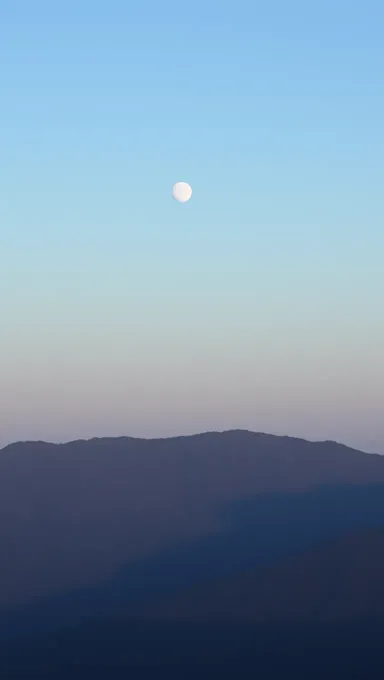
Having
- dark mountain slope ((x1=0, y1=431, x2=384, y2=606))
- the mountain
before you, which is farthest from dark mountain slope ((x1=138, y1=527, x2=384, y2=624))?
dark mountain slope ((x1=0, y1=431, x2=384, y2=606))

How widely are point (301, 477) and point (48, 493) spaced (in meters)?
40.7

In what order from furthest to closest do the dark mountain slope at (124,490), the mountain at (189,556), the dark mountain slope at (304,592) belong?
the dark mountain slope at (124,490) → the dark mountain slope at (304,592) → the mountain at (189,556)

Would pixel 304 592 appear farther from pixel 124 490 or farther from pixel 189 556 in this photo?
pixel 124 490

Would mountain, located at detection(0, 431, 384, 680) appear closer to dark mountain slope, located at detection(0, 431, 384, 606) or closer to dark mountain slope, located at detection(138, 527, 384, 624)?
dark mountain slope, located at detection(138, 527, 384, 624)

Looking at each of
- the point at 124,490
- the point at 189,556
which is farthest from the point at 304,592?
the point at 124,490

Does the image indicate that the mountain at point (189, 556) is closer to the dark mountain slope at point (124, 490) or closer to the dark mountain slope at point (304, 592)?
the dark mountain slope at point (304, 592)

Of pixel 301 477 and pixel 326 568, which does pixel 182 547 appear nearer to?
pixel 301 477

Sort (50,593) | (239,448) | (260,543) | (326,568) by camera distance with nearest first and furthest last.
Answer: (326,568) < (50,593) < (260,543) < (239,448)

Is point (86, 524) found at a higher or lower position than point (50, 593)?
higher

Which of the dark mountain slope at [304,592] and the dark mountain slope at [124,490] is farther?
the dark mountain slope at [124,490]

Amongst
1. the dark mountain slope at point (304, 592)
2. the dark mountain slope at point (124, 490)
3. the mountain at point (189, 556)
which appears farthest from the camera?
the dark mountain slope at point (124, 490)

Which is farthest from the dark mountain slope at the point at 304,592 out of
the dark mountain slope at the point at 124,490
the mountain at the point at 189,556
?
the dark mountain slope at the point at 124,490

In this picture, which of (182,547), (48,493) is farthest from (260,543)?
(48,493)

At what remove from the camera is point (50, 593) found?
382ft
